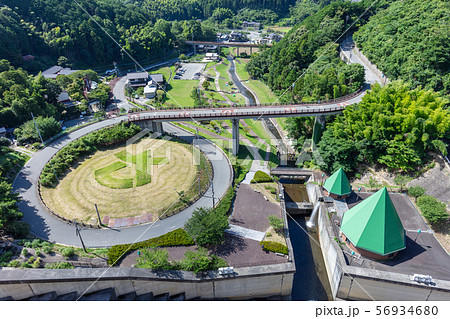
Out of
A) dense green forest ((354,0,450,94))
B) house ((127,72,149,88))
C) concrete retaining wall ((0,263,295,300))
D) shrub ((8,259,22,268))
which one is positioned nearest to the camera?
concrete retaining wall ((0,263,295,300))

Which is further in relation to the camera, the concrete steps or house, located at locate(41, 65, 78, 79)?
house, located at locate(41, 65, 78, 79)

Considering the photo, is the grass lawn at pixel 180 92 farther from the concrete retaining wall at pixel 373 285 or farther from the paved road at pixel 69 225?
the concrete retaining wall at pixel 373 285

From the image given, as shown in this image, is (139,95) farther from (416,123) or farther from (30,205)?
(416,123)

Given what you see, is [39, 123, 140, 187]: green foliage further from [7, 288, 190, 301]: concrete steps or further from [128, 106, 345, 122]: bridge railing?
[7, 288, 190, 301]: concrete steps

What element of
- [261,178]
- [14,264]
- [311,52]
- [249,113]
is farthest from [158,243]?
[311,52]

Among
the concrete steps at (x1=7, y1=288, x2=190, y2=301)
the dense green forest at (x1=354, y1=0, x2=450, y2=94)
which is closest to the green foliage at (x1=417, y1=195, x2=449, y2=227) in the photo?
the dense green forest at (x1=354, y1=0, x2=450, y2=94)

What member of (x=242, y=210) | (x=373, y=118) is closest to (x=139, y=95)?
(x=242, y=210)
